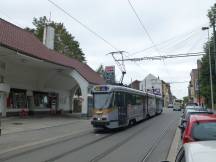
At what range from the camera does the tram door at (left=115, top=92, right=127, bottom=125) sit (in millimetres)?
26812

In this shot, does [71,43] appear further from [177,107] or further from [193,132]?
[193,132]

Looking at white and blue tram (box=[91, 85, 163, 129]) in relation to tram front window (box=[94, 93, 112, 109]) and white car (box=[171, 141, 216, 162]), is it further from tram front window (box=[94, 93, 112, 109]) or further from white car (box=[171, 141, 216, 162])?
white car (box=[171, 141, 216, 162])

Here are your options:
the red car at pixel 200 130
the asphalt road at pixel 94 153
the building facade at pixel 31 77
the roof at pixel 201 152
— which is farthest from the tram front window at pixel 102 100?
the roof at pixel 201 152

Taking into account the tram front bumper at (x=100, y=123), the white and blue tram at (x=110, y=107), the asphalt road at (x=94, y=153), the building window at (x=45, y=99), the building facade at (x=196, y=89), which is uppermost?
the building facade at (x=196, y=89)

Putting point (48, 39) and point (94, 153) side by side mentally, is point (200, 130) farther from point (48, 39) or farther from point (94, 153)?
point (48, 39)

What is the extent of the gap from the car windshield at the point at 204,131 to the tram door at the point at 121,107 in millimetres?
16311

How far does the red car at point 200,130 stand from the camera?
9.97 m

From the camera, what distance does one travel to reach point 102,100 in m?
26.2

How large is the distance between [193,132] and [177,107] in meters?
76.9

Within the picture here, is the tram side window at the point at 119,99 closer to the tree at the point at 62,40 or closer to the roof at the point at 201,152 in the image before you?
the roof at the point at 201,152

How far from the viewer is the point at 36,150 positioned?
16359 mm

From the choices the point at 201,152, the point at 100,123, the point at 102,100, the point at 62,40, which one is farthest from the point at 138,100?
the point at 62,40

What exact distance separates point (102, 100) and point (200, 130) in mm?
16237

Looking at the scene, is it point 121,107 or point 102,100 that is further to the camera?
point 121,107
